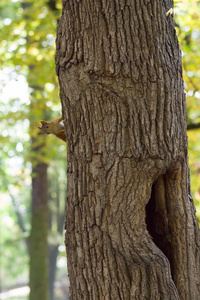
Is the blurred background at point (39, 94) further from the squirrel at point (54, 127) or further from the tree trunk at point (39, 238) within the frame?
the squirrel at point (54, 127)

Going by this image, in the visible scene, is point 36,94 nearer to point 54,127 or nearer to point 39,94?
point 39,94

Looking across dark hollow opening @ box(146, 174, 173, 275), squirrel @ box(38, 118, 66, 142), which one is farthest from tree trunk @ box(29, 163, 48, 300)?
dark hollow opening @ box(146, 174, 173, 275)

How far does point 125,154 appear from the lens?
7.75 ft

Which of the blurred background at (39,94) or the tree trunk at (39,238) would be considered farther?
the tree trunk at (39,238)

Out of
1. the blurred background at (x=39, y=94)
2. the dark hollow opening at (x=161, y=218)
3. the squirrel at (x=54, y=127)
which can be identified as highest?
the blurred background at (x=39, y=94)

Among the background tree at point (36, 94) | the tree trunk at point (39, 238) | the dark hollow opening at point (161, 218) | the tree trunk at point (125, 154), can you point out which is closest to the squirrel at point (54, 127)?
the tree trunk at point (125, 154)

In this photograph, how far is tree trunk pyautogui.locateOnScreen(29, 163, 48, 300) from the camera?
8852mm

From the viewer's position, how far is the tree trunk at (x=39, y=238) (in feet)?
29.0

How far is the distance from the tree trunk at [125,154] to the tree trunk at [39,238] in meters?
6.83

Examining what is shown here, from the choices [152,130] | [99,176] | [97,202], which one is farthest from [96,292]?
[152,130]

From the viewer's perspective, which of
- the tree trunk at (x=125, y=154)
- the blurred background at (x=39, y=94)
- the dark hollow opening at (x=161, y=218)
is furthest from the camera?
the blurred background at (x=39, y=94)

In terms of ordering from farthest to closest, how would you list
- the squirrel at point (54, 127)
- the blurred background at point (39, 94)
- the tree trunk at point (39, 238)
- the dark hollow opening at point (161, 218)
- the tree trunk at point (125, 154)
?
the tree trunk at point (39, 238) → the blurred background at point (39, 94) → the squirrel at point (54, 127) → the dark hollow opening at point (161, 218) → the tree trunk at point (125, 154)

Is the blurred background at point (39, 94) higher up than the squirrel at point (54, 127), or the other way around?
the blurred background at point (39, 94)

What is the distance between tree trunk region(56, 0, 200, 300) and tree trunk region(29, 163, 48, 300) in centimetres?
683
